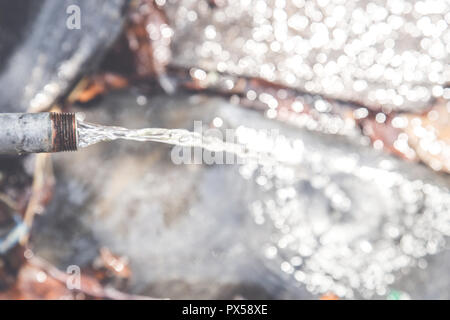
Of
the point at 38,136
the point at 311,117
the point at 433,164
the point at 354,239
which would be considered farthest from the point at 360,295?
the point at 38,136

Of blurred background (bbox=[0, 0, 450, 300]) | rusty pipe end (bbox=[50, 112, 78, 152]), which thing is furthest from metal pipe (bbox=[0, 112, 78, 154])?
blurred background (bbox=[0, 0, 450, 300])

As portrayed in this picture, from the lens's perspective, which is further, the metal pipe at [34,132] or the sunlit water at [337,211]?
the sunlit water at [337,211]

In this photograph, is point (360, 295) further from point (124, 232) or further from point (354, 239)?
point (124, 232)

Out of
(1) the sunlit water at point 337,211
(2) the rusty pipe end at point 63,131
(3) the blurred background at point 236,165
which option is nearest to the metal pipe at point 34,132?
(2) the rusty pipe end at point 63,131

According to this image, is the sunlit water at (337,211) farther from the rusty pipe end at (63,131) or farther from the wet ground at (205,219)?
the rusty pipe end at (63,131)

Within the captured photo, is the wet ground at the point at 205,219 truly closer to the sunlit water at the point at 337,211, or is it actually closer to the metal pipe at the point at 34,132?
the sunlit water at the point at 337,211
